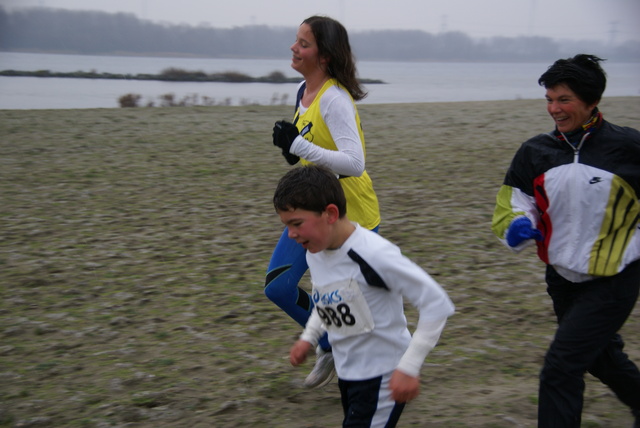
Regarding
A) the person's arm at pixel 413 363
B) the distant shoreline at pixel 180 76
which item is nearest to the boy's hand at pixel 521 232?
the person's arm at pixel 413 363

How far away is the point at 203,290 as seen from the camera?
574cm

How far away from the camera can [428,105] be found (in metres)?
18.9

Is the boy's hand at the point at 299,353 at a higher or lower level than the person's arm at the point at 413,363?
lower

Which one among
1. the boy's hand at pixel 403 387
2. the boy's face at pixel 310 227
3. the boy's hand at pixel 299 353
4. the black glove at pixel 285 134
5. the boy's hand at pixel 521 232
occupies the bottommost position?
the boy's hand at pixel 299 353

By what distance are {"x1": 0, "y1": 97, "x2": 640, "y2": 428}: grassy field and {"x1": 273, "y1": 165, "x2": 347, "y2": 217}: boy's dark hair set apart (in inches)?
61.7

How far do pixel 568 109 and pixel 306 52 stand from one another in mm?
1396

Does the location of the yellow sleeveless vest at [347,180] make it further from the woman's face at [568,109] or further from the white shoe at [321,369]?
the woman's face at [568,109]

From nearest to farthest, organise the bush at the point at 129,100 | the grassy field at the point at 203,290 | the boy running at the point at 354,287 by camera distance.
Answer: the boy running at the point at 354,287
the grassy field at the point at 203,290
the bush at the point at 129,100

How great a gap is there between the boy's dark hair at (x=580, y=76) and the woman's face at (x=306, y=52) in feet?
3.95

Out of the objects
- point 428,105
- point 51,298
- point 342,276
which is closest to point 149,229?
point 51,298

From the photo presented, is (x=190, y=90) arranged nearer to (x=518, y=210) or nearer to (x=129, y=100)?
(x=129, y=100)

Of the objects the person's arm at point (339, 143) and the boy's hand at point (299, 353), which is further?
the person's arm at point (339, 143)

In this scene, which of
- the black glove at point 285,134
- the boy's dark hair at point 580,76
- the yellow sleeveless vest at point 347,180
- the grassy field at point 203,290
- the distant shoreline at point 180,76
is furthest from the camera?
the distant shoreline at point 180,76

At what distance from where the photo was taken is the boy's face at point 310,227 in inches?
102
